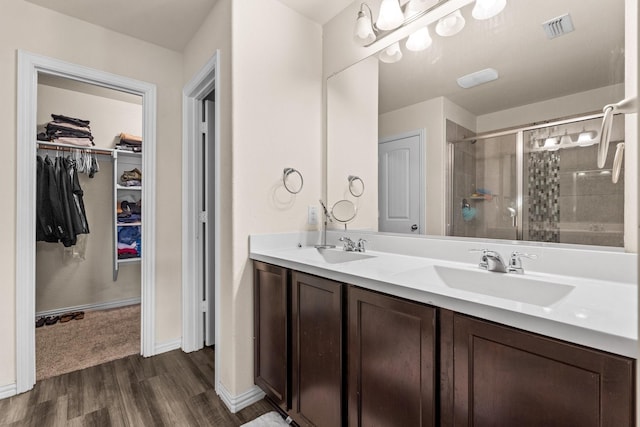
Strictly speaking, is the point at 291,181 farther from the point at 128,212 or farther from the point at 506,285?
the point at 128,212

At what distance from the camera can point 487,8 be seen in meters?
1.38

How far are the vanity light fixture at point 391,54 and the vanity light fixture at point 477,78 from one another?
0.43 meters

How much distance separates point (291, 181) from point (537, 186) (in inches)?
51.7

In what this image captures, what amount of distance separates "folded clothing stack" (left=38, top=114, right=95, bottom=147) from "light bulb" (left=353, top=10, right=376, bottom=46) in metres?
2.96

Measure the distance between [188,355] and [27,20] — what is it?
250 centimetres

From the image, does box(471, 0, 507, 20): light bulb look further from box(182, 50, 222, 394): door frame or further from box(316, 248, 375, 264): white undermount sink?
box(182, 50, 222, 394): door frame

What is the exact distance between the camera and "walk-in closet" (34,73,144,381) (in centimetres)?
289

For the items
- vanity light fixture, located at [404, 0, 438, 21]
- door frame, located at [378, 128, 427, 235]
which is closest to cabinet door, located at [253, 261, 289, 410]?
door frame, located at [378, 128, 427, 235]

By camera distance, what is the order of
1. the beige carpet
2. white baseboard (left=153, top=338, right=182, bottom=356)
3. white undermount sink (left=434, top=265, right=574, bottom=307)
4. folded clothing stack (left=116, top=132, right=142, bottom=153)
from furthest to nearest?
folded clothing stack (left=116, top=132, right=142, bottom=153), white baseboard (left=153, top=338, right=182, bottom=356), the beige carpet, white undermount sink (left=434, top=265, right=574, bottom=307)

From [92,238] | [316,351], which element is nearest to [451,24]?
[316,351]

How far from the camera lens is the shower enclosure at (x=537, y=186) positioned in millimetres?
1089

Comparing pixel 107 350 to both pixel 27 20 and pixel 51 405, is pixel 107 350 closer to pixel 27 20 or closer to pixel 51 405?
pixel 51 405

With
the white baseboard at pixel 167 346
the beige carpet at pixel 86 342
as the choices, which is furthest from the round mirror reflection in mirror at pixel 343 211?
the beige carpet at pixel 86 342

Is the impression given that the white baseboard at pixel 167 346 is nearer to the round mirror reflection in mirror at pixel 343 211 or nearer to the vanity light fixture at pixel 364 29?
the round mirror reflection in mirror at pixel 343 211
